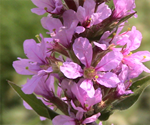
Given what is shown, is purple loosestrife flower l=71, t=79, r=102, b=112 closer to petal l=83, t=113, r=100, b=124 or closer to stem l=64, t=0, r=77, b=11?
petal l=83, t=113, r=100, b=124

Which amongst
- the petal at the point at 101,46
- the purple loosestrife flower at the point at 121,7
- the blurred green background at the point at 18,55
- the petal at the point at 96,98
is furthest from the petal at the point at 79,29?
the blurred green background at the point at 18,55

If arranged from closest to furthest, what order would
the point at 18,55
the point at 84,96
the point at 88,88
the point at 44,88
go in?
1. the point at 88,88
2. the point at 84,96
3. the point at 44,88
4. the point at 18,55

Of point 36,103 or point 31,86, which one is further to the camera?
point 36,103

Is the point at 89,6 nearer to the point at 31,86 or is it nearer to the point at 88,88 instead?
the point at 88,88

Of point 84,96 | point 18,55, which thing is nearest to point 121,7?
point 84,96

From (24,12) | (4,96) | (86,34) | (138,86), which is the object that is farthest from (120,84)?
(24,12)

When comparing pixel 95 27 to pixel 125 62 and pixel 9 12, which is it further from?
pixel 9 12

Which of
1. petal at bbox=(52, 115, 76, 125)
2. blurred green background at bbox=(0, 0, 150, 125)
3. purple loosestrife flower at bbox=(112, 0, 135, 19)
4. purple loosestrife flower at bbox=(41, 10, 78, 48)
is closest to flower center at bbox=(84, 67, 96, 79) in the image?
purple loosestrife flower at bbox=(41, 10, 78, 48)
